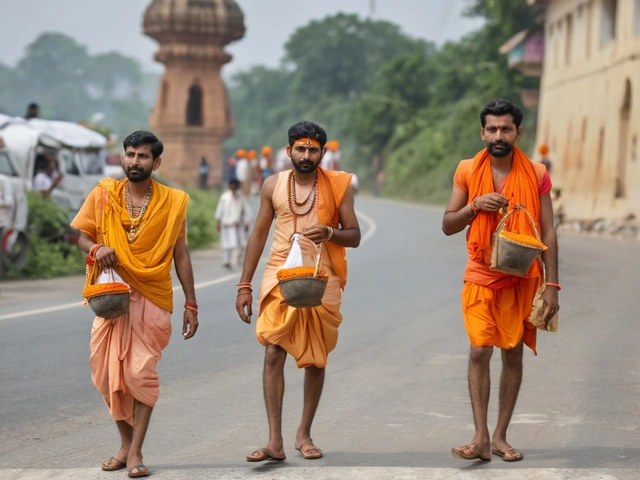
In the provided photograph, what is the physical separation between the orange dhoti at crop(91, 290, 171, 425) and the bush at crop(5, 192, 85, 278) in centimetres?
1204

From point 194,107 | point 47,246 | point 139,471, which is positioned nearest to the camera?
point 139,471

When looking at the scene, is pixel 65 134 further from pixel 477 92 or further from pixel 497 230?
pixel 477 92

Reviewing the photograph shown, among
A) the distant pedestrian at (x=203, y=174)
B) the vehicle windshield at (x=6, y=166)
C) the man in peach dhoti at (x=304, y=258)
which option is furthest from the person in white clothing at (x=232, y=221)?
the distant pedestrian at (x=203, y=174)

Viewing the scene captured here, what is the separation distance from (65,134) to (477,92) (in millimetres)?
37564

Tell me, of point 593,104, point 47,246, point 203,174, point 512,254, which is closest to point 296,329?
point 512,254

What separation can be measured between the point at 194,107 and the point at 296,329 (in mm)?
49015

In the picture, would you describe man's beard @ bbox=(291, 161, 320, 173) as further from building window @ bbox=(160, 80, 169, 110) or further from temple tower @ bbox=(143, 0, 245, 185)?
building window @ bbox=(160, 80, 169, 110)

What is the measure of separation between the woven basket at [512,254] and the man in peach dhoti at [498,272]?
139 mm

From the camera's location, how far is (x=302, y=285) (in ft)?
20.3

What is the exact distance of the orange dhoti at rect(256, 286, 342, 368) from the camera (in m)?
A: 6.40

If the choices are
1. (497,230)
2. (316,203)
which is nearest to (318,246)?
(316,203)

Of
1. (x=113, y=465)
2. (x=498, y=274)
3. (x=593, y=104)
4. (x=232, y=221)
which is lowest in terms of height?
(x=113, y=465)

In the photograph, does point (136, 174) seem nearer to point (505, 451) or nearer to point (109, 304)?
point (109, 304)

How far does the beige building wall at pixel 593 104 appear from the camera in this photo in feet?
109
